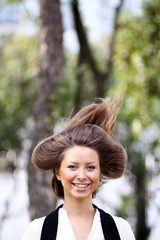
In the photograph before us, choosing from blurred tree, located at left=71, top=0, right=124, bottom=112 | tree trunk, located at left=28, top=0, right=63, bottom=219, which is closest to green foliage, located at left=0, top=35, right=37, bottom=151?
blurred tree, located at left=71, top=0, right=124, bottom=112

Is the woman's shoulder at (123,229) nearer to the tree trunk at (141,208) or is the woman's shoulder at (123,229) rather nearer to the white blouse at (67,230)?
the white blouse at (67,230)

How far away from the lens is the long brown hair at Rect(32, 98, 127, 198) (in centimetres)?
256

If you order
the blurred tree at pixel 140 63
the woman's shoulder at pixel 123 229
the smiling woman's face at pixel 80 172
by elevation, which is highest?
the blurred tree at pixel 140 63

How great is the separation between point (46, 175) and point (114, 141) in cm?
242

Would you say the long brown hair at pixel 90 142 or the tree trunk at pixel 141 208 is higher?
the long brown hair at pixel 90 142

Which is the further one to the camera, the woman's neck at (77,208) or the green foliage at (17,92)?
the green foliage at (17,92)

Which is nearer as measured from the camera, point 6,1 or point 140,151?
point 6,1

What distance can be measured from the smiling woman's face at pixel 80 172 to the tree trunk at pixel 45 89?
95.6 inches

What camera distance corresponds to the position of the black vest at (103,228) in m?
2.37

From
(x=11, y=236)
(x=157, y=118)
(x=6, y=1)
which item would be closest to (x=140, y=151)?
(x=157, y=118)

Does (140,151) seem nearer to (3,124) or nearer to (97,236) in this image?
(3,124)

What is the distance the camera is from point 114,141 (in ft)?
8.84

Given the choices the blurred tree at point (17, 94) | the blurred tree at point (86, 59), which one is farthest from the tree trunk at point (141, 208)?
the blurred tree at point (17, 94)

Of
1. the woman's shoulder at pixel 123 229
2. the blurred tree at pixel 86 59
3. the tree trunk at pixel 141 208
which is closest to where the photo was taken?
the woman's shoulder at pixel 123 229
